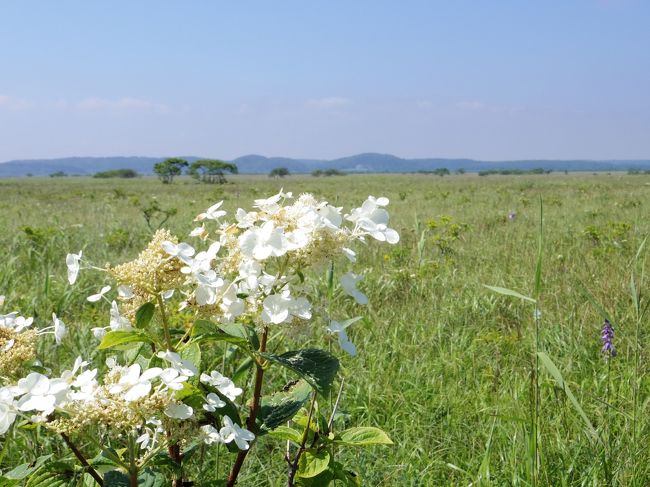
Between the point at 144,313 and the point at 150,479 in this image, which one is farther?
the point at 150,479

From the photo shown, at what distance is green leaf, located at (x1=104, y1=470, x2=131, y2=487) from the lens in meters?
1.20

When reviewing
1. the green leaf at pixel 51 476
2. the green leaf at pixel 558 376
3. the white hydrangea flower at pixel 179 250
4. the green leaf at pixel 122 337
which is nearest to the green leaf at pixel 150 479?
the green leaf at pixel 51 476

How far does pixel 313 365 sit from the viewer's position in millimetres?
1190

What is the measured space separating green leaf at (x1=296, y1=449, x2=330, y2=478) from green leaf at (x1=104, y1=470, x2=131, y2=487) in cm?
44

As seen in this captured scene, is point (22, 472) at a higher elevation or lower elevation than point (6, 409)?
lower

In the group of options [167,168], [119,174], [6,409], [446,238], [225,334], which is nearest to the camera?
[6,409]

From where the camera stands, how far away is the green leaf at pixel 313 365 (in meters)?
1.14

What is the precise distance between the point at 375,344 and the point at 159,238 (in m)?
2.74

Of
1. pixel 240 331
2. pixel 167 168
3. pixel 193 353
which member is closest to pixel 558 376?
pixel 240 331

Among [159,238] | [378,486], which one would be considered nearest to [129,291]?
[159,238]

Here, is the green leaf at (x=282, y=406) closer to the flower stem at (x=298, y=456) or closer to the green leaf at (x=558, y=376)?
the flower stem at (x=298, y=456)

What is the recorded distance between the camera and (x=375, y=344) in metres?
3.68

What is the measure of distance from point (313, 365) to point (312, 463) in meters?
0.39

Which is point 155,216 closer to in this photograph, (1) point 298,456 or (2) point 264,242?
(1) point 298,456
